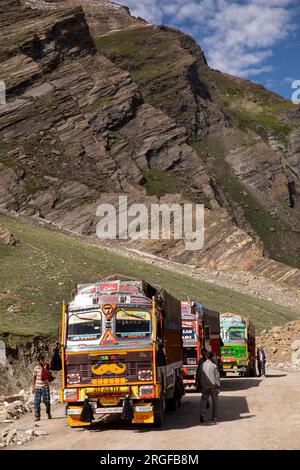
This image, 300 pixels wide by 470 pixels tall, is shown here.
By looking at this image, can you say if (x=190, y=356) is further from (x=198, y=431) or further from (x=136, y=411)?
(x=198, y=431)

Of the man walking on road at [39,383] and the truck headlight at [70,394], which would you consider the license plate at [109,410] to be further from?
the man walking on road at [39,383]

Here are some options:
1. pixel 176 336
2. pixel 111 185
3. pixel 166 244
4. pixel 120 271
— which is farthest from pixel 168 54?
pixel 176 336

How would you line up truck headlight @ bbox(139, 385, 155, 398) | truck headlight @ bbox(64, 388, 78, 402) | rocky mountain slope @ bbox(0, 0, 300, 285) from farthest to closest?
rocky mountain slope @ bbox(0, 0, 300, 285) → truck headlight @ bbox(64, 388, 78, 402) → truck headlight @ bbox(139, 385, 155, 398)

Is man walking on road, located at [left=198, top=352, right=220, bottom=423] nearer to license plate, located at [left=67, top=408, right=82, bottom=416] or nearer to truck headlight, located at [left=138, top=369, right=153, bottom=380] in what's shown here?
truck headlight, located at [left=138, top=369, right=153, bottom=380]

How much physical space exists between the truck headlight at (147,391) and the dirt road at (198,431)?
882mm

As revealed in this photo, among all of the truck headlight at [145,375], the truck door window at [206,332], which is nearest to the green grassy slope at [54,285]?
the truck door window at [206,332]

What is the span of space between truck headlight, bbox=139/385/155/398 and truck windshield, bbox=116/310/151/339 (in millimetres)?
1303

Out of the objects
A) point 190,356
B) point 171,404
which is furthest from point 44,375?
point 190,356

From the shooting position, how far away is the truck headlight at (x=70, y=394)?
15914mm

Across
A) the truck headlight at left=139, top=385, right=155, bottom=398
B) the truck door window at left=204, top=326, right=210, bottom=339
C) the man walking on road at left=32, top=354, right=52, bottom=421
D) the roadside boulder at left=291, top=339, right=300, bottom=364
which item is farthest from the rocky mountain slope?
the truck headlight at left=139, top=385, right=155, bottom=398

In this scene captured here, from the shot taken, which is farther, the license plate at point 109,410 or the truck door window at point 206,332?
the truck door window at point 206,332

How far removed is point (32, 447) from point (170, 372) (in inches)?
239

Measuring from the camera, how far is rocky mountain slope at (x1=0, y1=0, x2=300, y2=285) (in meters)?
79.9
